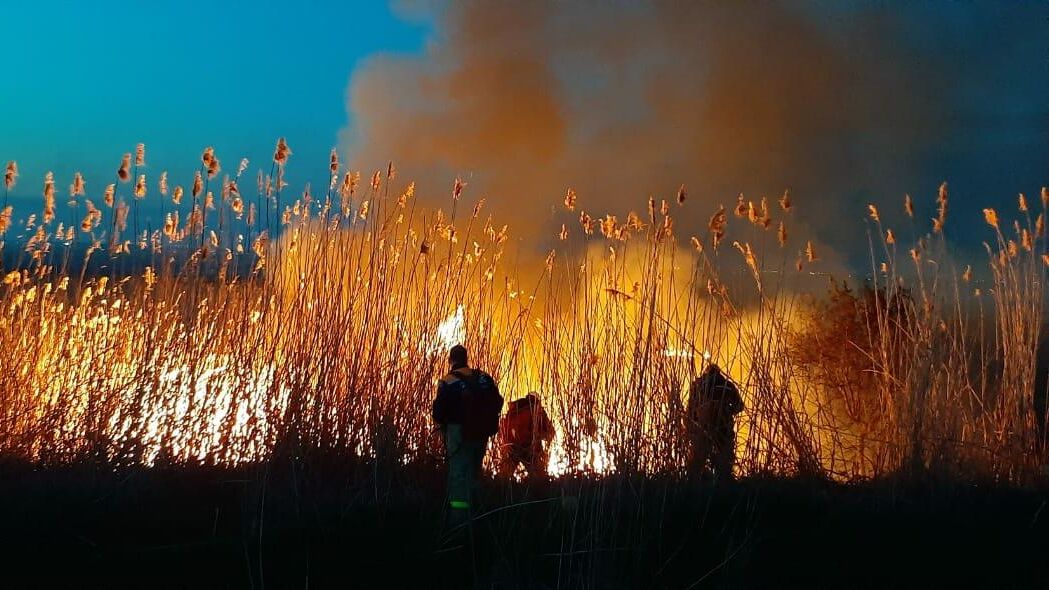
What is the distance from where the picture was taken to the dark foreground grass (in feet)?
11.8

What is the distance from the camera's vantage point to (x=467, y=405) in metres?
4.62

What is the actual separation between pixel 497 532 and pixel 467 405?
756 mm

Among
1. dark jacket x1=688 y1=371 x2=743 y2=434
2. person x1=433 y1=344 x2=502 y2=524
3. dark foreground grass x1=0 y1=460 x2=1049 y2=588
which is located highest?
dark jacket x1=688 y1=371 x2=743 y2=434

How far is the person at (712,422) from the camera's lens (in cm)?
500

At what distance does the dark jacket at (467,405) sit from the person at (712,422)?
115 cm

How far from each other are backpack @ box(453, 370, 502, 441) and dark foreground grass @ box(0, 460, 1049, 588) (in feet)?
1.13

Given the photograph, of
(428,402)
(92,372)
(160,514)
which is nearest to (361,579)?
(160,514)

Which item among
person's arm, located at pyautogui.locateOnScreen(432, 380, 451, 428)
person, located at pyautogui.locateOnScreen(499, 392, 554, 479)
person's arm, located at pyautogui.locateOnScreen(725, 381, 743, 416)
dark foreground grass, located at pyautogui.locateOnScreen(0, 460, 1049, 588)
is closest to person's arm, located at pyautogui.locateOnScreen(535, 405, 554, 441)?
person, located at pyautogui.locateOnScreen(499, 392, 554, 479)

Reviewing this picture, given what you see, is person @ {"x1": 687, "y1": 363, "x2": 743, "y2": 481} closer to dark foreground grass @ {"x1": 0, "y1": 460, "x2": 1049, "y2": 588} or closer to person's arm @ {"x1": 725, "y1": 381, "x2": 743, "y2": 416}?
person's arm @ {"x1": 725, "y1": 381, "x2": 743, "y2": 416}

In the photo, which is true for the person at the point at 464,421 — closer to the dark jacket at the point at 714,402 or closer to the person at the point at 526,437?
the person at the point at 526,437

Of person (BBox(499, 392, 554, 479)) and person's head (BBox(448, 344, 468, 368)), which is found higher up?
person's head (BBox(448, 344, 468, 368))

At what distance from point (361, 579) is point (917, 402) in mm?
3441

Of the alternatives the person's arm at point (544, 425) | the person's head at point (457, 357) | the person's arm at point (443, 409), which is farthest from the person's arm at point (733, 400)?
the person's arm at point (443, 409)

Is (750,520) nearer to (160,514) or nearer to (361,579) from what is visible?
(361,579)
